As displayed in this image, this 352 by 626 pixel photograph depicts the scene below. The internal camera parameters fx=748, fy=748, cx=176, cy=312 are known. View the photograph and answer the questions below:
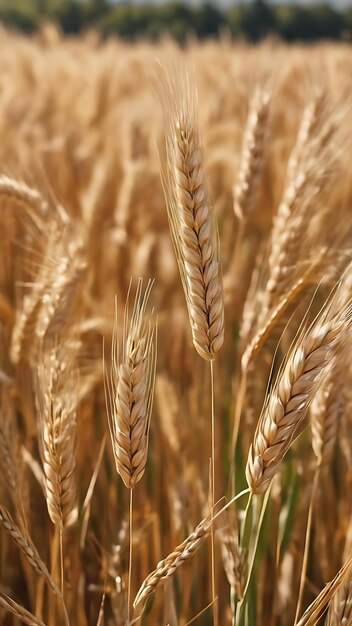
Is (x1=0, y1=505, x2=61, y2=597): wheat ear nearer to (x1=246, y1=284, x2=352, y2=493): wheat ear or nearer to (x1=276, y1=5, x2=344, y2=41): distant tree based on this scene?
(x1=246, y1=284, x2=352, y2=493): wheat ear

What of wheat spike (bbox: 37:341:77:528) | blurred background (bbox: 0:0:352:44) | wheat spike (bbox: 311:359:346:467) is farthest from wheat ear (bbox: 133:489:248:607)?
blurred background (bbox: 0:0:352:44)

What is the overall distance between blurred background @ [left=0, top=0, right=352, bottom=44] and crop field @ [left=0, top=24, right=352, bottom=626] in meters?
28.0

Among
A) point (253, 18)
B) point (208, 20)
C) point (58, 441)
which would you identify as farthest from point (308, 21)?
point (58, 441)

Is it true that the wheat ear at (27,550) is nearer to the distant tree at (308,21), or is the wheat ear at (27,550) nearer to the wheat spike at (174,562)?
the wheat spike at (174,562)

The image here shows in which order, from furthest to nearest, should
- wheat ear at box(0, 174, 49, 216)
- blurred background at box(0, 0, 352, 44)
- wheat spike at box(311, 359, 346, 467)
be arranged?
blurred background at box(0, 0, 352, 44) < wheat ear at box(0, 174, 49, 216) < wheat spike at box(311, 359, 346, 467)

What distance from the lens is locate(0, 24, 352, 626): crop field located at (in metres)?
0.76

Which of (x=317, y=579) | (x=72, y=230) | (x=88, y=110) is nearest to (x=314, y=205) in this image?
(x=72, y=230)

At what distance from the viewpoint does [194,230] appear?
32.0 inches

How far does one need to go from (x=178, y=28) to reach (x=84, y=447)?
1173 inches

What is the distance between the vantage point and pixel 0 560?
51.5 inches

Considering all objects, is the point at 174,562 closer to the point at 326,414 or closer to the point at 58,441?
the point at 58,441

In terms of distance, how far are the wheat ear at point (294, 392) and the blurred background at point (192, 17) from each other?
29.2 meters

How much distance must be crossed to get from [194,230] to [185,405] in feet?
3.24

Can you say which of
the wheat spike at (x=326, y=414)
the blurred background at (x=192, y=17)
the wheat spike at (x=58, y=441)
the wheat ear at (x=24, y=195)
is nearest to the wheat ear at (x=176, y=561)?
the wheat spike at (x=58, y=441)
